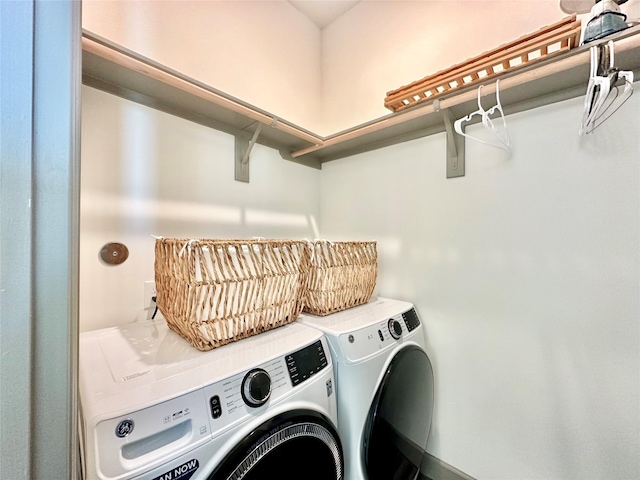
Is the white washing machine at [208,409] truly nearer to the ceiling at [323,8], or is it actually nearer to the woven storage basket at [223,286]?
the woven storage basket at [223,286]

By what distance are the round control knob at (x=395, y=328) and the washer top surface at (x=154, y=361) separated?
0.31 metres

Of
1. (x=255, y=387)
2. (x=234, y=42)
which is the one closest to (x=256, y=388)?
(x=255, y=387)

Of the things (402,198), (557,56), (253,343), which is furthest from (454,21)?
(253,343)

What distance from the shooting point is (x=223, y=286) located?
71 cm

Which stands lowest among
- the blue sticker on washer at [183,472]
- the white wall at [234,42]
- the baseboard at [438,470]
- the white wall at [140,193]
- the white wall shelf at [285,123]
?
the baseboard at [438,470]

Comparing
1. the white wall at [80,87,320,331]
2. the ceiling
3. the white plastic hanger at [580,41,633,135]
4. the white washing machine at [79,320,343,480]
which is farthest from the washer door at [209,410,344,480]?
the ceiling

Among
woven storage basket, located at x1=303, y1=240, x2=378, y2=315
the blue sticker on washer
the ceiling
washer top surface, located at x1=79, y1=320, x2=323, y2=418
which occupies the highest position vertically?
the ceiling

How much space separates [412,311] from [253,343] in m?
0.73

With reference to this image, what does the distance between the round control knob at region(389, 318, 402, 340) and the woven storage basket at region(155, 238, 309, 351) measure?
388mm

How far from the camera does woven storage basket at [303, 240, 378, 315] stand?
3.34 ft

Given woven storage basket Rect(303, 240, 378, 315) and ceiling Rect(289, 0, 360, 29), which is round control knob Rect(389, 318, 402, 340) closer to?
woven storage basket Rect(303, 240, 378, 315)

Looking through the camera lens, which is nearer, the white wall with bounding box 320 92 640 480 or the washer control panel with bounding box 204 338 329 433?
the washer control panel with bounding box 204 338 329 433

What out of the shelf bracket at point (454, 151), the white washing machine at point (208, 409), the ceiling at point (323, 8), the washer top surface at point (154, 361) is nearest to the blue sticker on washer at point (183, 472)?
the white washing machine at point (208, 409)

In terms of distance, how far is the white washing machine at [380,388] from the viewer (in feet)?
2.60
